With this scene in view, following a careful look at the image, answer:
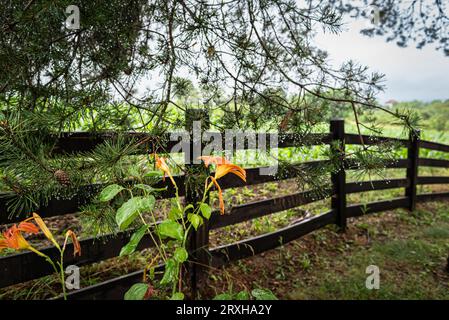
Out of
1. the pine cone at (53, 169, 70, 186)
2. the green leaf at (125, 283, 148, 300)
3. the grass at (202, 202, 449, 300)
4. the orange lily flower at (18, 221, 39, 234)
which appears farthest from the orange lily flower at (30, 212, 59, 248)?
the grass at (202, 202, 449, 300)

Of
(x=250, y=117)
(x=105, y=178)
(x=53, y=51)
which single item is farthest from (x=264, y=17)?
(x=105, y=178)

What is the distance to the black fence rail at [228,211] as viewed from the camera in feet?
5.49

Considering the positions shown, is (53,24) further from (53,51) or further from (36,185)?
(36,185)

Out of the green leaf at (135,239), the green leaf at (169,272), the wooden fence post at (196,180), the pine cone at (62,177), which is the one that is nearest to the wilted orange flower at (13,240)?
the pine cone at (62,177)

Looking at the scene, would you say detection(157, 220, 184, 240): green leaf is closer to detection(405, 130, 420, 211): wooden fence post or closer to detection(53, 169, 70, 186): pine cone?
detection(53, 169, 70, 186): pine cone

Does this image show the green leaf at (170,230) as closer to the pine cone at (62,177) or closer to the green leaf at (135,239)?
the green leaf at (135,239)

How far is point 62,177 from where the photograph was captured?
984 mm

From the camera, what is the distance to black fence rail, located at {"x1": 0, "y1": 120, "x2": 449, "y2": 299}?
65.9 inches

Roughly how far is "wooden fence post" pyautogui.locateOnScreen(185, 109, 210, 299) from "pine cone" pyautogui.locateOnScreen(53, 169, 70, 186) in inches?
18.8

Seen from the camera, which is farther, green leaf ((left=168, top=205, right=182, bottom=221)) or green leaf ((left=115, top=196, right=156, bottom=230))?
green leaf ((left=168, top=205, right=182, bottom=221))

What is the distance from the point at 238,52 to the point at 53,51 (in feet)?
2.95

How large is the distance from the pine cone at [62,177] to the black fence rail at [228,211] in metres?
0.20

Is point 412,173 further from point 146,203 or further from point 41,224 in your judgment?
point 41,224

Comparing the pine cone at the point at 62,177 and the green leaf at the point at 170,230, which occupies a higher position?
the pine cone at the point at 62,177
